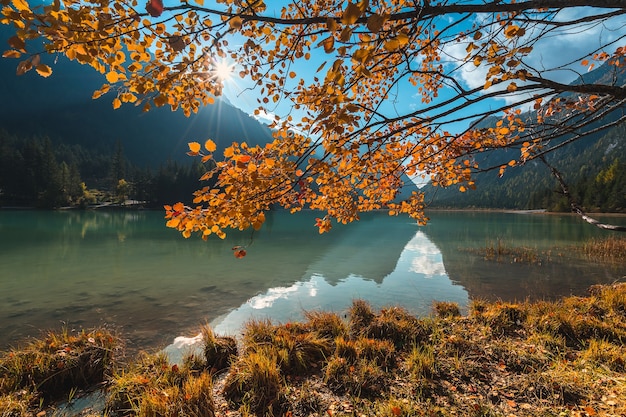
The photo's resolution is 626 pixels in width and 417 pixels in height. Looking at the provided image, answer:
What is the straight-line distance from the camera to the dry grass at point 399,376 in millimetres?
4199

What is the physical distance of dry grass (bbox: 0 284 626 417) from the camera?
13.8 feet

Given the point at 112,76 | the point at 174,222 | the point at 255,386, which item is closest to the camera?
the point at 112,76

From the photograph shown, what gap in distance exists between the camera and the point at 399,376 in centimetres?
521

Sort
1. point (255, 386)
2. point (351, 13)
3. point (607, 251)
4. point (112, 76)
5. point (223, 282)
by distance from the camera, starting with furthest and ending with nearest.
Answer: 1. point (607, 251)
2. point (223, 282)
3. point (255, 386)
4. point (112, 76)
5. point (351, 13)

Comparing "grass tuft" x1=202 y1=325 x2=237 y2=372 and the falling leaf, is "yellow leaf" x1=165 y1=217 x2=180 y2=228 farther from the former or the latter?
"grass tuft" x1=202 y1=325 x2=237 y2=372

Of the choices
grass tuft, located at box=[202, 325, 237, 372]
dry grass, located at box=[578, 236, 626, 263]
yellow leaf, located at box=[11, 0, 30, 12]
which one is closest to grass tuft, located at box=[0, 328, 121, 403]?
grass tuft, located at box=[202, 325, 237, 372]

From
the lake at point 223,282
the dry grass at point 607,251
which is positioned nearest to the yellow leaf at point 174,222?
the lake at point 223,282

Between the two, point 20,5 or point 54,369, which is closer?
point 20,5

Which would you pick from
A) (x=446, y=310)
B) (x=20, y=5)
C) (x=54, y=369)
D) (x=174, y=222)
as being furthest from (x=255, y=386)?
(x=446, y=310)

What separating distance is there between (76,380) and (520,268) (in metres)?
22.4

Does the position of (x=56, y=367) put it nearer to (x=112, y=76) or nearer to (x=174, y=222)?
(x=174, y=222)

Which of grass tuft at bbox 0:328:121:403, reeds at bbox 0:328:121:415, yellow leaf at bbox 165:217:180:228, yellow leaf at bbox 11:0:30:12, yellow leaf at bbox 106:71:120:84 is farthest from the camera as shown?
grass tuft at bbox 0:328:121:403

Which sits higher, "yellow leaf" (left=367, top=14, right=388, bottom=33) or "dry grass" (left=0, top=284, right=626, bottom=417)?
"yellow leaf" (left=367, top=14, right=388, bottom=33)

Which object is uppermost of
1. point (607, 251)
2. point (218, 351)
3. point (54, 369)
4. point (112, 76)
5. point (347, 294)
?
point (112, 76)
